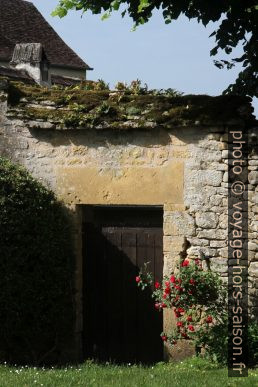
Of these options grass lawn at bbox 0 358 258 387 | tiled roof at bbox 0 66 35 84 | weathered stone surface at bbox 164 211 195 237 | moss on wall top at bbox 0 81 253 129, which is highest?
tiled roof at bbox 0 66 35 84

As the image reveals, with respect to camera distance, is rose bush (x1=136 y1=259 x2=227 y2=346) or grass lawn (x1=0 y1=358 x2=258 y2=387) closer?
grass lawn (x1=0 y1=358 x2=258 y2=387)

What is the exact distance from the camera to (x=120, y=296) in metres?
10.7

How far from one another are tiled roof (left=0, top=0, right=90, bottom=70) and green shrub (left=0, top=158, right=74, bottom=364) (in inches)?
887

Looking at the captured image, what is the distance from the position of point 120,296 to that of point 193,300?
4.94 feet

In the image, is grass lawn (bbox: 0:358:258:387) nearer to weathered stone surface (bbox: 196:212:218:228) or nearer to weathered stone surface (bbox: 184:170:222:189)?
weathered stone surface (bbox: 196:212:218:228)

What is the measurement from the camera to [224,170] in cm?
975

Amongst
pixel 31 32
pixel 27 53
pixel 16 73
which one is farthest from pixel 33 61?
pixel 31 32

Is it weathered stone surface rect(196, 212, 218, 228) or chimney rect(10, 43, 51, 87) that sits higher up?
chimney rect(10, 43, 51, 87)

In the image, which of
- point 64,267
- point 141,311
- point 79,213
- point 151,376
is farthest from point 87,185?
point 151,376

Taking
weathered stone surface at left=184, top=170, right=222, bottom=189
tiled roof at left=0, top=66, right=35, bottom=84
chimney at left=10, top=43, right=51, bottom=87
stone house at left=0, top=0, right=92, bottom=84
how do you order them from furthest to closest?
stone house at left=0, top=0, right=92, bottom=84 < chimney at left=10, top=43, right=51, bottom=87 < tiled roof at left=0, top=66, right=35, bottom=84 < weathered stone surface at left=184, top=170, right=222, bottom=189

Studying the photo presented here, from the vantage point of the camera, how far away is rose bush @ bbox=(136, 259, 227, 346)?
9.52 meters

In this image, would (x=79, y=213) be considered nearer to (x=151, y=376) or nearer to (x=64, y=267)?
(x=64, y=267)

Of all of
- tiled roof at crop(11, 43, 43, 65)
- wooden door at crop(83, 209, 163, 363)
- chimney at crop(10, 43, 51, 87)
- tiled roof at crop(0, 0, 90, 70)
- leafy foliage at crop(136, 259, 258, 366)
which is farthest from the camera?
tiled roof at crop(0, 0, 90, 70)

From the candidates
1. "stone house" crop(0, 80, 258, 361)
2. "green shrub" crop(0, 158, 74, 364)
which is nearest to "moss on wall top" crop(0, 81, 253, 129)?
"stone house" crop(0, 80, 258, 361)
